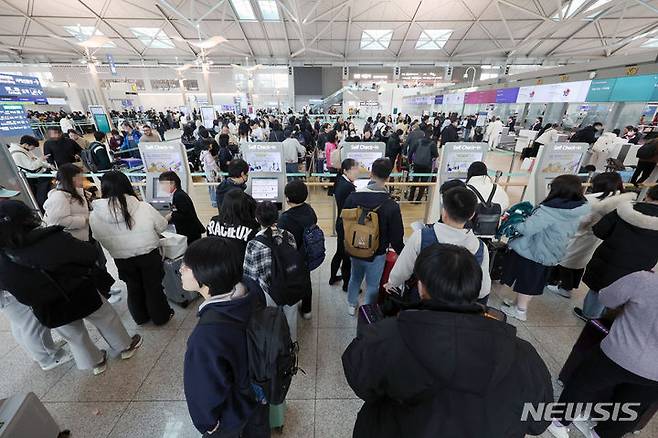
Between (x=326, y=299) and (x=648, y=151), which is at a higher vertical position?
(x=648, y=151)

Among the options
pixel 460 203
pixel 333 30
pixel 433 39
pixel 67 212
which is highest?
pixel 333 30

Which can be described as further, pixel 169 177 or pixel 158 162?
pixel 158 162

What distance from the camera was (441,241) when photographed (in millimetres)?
1722

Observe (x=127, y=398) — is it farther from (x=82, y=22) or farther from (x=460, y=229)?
(x=82, y=22)

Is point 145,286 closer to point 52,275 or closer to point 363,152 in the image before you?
point 52,275

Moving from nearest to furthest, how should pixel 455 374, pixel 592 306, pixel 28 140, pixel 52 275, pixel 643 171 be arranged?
pixel 455 374, pixel 52 275, pixel 592 306, pixel 643 171, pixel 28 140

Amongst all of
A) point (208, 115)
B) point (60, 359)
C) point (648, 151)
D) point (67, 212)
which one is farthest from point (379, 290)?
point (208, 115)

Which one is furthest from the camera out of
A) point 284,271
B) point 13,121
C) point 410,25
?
point 410,25

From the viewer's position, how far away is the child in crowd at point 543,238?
7.57 feet

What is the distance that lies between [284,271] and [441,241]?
42.3 inches

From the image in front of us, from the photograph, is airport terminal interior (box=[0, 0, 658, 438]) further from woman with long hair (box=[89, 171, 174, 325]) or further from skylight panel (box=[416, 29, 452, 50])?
skylight panel (box=[416, 29, 452, 50])

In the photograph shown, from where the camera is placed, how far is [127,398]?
2.22 meters

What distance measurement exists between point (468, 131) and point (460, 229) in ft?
49.3

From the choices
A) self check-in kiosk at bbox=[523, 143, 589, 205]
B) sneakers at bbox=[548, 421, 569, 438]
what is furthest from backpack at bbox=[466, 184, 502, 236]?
self check-in kiosk at bbox=[523, 143, 589, 205]
